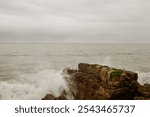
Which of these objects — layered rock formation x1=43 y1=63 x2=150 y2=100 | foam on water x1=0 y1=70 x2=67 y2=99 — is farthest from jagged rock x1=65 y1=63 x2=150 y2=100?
foam on water x1=0 y1=70 x2=67 y2=99

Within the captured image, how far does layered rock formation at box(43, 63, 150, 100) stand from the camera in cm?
1512

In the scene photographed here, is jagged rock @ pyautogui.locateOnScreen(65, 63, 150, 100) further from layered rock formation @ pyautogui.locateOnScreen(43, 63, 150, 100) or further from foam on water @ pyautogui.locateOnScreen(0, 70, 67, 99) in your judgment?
foam on water @ pyautogui.locateOnScreen(0, 70, 67, 99)

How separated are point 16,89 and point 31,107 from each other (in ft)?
51.0

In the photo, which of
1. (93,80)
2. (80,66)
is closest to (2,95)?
(80,66)

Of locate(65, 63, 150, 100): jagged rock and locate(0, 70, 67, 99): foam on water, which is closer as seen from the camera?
locate(65, 63, 150, 100): jagged rock

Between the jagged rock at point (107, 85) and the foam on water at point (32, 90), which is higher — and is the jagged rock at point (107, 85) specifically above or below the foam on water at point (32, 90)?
above

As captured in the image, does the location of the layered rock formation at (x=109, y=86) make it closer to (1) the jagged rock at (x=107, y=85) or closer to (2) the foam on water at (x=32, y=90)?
(1) the jagged rock at (x=107, y=85)

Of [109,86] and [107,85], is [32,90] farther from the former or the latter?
[109,86]

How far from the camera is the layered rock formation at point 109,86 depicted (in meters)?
15.1

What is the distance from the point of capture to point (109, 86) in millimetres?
15477

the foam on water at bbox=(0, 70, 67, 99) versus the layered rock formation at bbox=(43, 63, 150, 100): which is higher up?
the layered rock formation at bbox=(43, 63, 150, 100)

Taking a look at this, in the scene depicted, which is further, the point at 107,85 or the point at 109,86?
the point at 107,85

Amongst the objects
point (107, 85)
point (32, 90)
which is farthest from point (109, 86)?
point (32, 90)

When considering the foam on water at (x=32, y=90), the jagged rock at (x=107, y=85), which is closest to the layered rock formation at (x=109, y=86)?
the jagged rock at (x=107, y=85)
